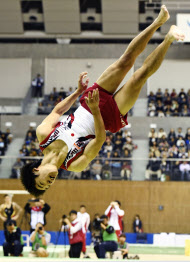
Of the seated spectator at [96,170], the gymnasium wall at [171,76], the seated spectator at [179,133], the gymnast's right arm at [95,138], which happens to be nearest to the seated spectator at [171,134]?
the seated spectator at [179,133]

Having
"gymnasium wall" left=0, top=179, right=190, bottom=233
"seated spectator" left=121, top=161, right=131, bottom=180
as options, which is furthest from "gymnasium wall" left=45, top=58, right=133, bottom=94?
"seated spectator" left=121, top=161, right=131, bottom=180

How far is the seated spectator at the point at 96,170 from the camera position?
18516mm

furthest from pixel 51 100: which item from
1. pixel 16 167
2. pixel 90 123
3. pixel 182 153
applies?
pixel 90 123

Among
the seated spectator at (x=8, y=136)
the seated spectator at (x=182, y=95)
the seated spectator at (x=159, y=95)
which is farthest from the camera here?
the seated spectator at (x=159, y=95)

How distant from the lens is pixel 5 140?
2322 centimetres

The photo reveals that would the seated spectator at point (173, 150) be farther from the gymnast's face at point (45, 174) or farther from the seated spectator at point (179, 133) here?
the gymnast's face at point (45, 174)

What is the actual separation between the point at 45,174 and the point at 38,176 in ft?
0.43

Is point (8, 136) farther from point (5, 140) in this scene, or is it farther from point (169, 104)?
point (169, 104)

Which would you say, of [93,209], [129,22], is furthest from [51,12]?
[93,209]

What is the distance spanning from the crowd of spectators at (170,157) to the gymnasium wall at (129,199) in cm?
57

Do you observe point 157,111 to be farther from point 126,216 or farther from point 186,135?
point 126,216

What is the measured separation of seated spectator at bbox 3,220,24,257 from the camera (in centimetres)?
1267

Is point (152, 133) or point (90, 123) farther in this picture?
point (152, 133)

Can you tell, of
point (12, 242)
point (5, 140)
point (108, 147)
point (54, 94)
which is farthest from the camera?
point (54, 94)
